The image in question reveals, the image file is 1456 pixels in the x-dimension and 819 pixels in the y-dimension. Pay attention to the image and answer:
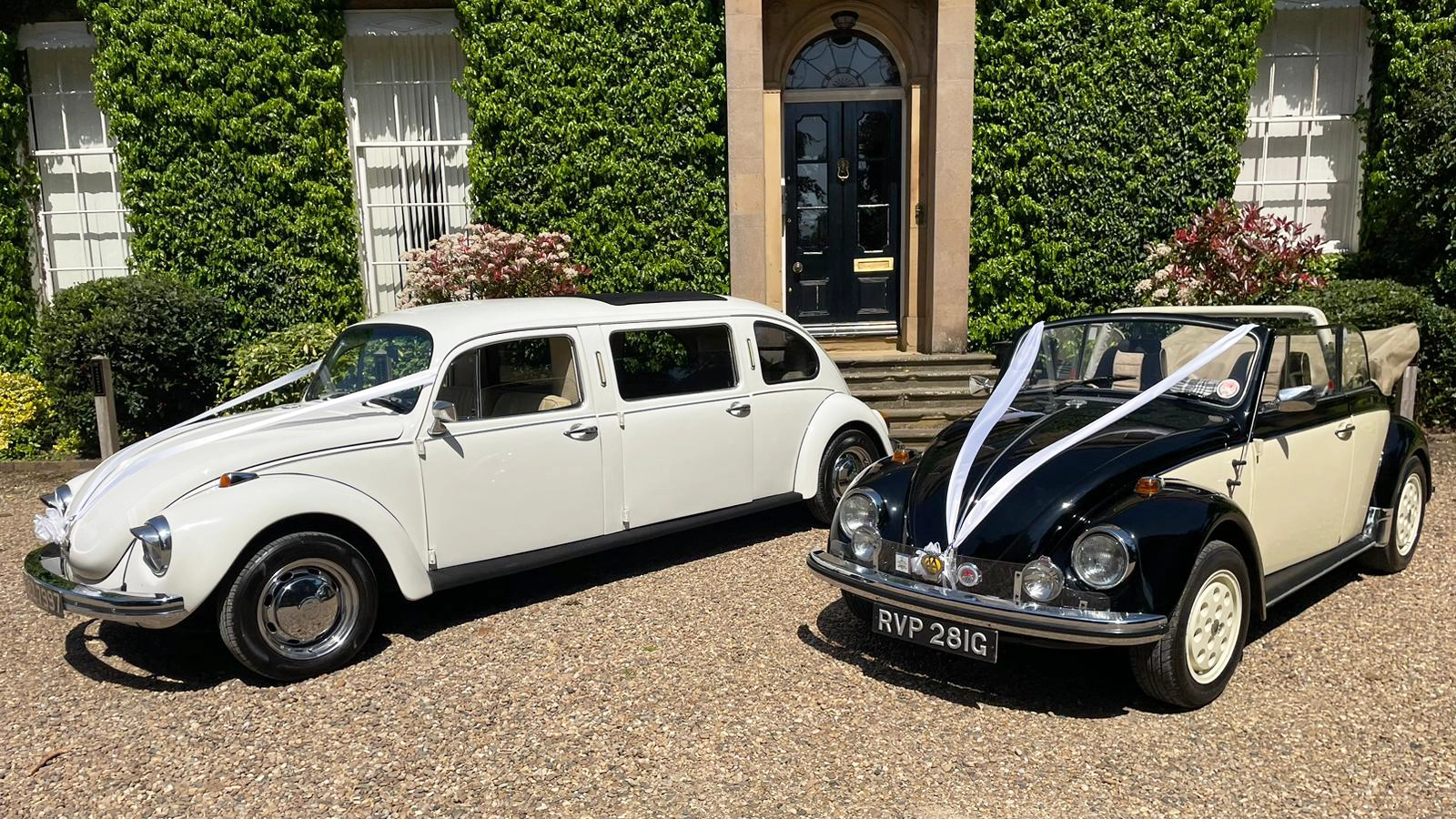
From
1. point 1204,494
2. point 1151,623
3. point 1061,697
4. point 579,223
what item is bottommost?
point 1061,697

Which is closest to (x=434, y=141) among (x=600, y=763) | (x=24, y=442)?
(x=24, y=442)

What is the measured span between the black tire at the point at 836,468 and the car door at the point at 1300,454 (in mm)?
2751

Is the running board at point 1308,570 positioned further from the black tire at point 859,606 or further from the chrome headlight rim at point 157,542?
the chrome headlight rim at point 157,542

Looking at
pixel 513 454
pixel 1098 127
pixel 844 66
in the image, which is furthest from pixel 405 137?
pixel 1098 127

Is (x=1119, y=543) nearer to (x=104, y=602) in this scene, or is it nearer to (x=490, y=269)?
(x=104, y=602)

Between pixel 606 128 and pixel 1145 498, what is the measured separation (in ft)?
24.3

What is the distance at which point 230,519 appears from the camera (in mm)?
4258

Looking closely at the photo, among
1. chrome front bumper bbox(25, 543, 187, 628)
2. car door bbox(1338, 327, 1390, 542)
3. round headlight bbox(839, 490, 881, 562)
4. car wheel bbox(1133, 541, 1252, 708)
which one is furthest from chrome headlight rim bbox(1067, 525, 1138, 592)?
chrome front bumper bbox(25, 543, 187, 628)

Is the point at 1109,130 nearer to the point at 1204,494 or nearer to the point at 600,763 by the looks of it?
the point at 1204,494

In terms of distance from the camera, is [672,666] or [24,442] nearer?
[672,666]

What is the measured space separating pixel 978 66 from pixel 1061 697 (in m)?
7.50

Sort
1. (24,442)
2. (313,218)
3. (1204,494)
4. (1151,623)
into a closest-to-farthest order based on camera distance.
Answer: (1151,623), (1204,494), (24,442), (313,218)

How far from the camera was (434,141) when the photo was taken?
10.8m

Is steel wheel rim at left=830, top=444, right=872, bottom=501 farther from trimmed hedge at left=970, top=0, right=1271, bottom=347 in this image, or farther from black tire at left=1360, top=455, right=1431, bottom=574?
trimmed hedge at left=970, top=0, right=1271, bottom=347
